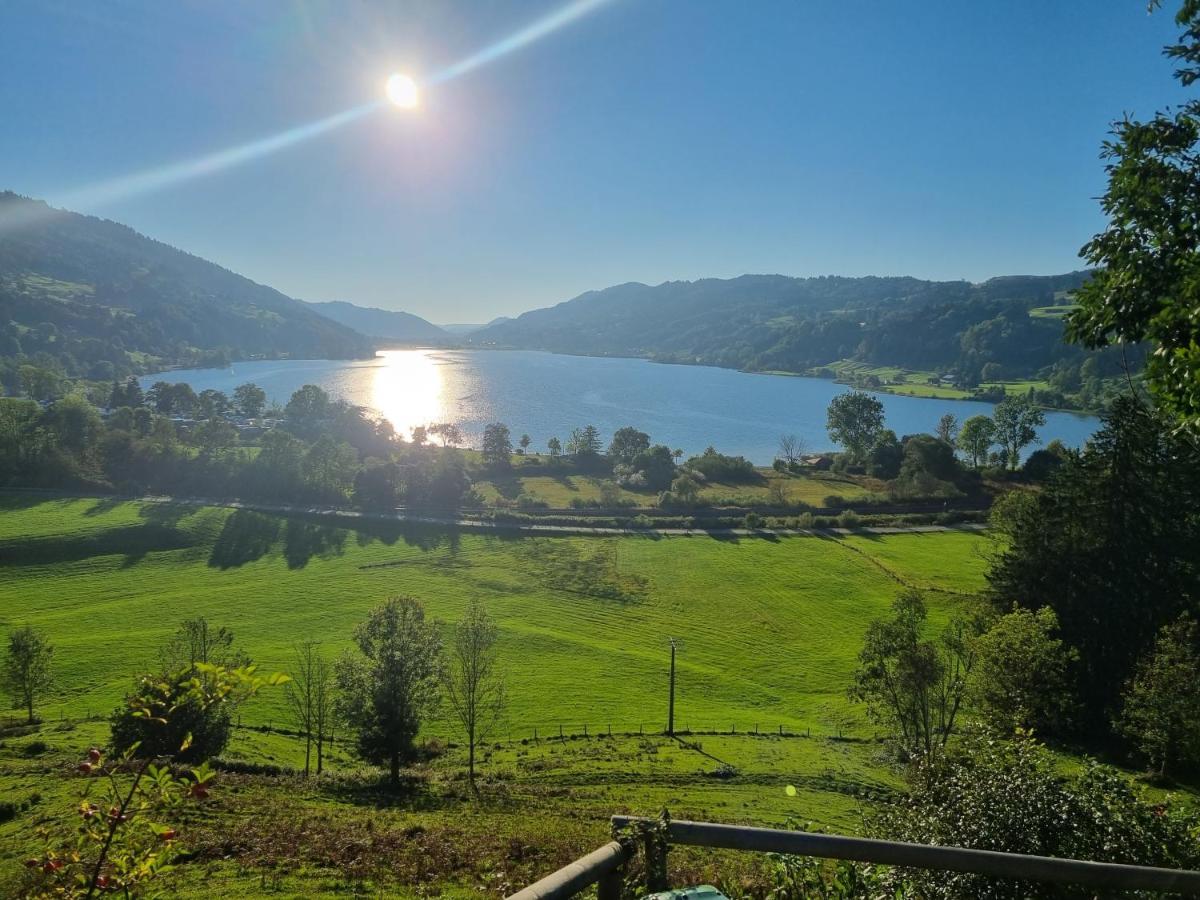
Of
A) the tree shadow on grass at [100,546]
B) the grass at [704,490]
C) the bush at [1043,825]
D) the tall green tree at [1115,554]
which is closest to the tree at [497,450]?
the grass at [704,490]

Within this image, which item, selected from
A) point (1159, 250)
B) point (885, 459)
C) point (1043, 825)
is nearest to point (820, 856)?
point (1043, 825)

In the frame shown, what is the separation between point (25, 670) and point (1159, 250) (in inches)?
2095

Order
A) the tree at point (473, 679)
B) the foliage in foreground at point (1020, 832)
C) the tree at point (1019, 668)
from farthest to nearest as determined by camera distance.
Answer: the tree at point (473, 679), the tree at point (1019, 668), the foliage in foreground at point (1020, 832)

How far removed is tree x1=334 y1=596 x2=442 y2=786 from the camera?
30500 mm

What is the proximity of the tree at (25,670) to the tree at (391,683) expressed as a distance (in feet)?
64.9

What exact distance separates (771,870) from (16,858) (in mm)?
18568

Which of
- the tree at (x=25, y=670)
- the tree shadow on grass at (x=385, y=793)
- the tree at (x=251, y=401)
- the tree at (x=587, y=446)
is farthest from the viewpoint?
the tree at (x=251, y=401)

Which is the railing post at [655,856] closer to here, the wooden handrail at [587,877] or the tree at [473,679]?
the wooden handrail at [587,877]

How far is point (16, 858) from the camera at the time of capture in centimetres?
1505

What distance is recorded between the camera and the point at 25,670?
38.4 m

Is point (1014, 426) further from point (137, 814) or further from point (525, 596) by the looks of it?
point (137, 814)

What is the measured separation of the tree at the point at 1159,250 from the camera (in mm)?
6805

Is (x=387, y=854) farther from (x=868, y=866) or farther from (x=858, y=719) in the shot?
(x=858, y=719)

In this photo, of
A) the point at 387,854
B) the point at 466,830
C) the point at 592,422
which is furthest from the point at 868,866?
the point at 592,422
